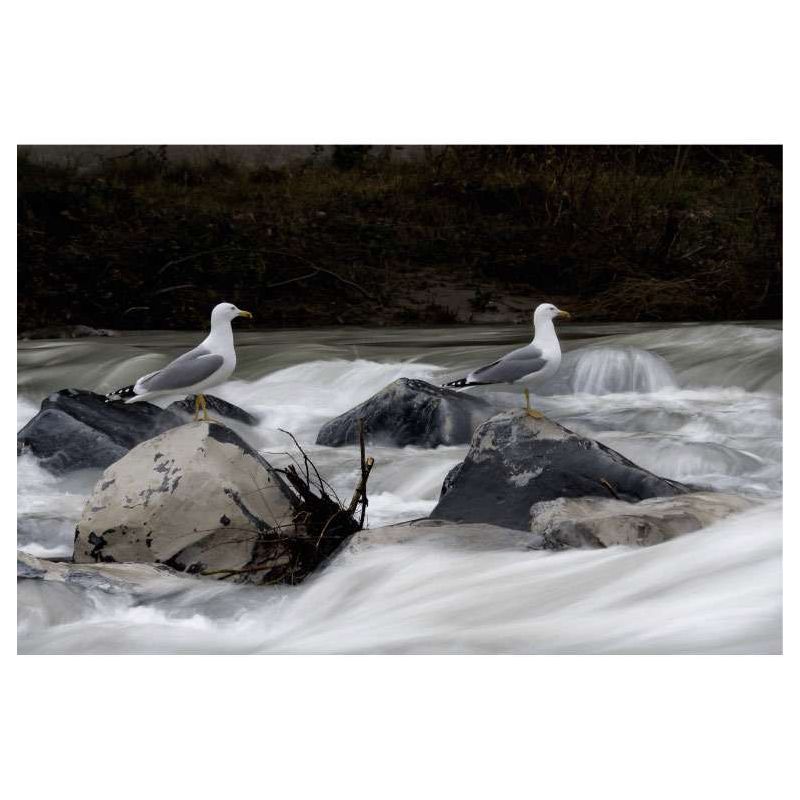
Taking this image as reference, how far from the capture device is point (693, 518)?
5969mm

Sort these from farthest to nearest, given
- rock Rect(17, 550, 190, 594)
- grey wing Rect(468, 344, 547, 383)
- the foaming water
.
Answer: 1. grey wing Rect(468, 344, 547, 383)
2. rock Rect(17, 550, 190, 594)
3. the foaming water

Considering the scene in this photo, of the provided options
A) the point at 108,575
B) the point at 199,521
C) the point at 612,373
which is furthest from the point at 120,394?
the point at 612,373

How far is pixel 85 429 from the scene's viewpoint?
6.35 metres

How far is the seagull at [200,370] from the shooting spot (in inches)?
246

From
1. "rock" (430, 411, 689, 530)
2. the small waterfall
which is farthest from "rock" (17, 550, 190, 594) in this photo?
the small waterfall

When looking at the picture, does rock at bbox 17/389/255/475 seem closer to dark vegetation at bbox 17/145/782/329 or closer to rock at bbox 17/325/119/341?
rock at bbox 17/325/119/341

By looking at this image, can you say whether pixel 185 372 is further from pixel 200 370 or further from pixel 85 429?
pixel 85 429

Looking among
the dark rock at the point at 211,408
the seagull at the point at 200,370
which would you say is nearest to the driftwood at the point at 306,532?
the dark rock at the point at 211,408

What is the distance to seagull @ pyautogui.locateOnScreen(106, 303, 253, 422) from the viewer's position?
6.25 m

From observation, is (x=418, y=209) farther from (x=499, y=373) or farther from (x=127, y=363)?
(x=127, y=363)

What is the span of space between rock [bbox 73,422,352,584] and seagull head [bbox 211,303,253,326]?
55 centimetres

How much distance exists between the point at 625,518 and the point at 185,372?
1.99 meters

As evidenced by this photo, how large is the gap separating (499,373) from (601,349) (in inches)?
19.2

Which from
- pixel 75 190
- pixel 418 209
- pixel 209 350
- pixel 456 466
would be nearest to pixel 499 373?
pixel 456 466
